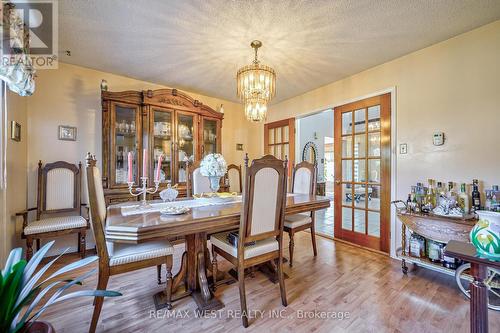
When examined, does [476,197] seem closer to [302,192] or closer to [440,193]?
[440,193]

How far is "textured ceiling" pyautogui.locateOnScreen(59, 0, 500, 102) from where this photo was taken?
68.9 inches

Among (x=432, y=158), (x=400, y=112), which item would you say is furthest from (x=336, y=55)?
(x=432, y=158)

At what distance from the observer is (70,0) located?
5.51ft

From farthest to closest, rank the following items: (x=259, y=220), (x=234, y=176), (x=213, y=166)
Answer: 1. (x=234, y=176)
2. (x=213, y=166)
3. (x=259, y=220)

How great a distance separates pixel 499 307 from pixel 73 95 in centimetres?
476

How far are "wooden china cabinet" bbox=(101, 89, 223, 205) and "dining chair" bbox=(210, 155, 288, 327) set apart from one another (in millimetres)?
1488

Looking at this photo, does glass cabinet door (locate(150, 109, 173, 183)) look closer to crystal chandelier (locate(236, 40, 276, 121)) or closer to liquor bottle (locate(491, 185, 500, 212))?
crystal chandelier (locate(236, 40, 276, 121))

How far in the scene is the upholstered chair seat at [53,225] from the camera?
2178 millimetres

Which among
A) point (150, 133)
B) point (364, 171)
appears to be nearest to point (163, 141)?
point (150, 133)

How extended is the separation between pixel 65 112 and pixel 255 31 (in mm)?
2575

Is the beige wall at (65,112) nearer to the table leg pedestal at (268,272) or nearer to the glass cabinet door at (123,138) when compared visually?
the glass cabinet door at (123,138)

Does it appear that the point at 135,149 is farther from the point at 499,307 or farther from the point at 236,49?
the point at 499,307

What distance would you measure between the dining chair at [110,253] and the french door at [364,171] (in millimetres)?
2492

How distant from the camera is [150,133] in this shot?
2.99 m
